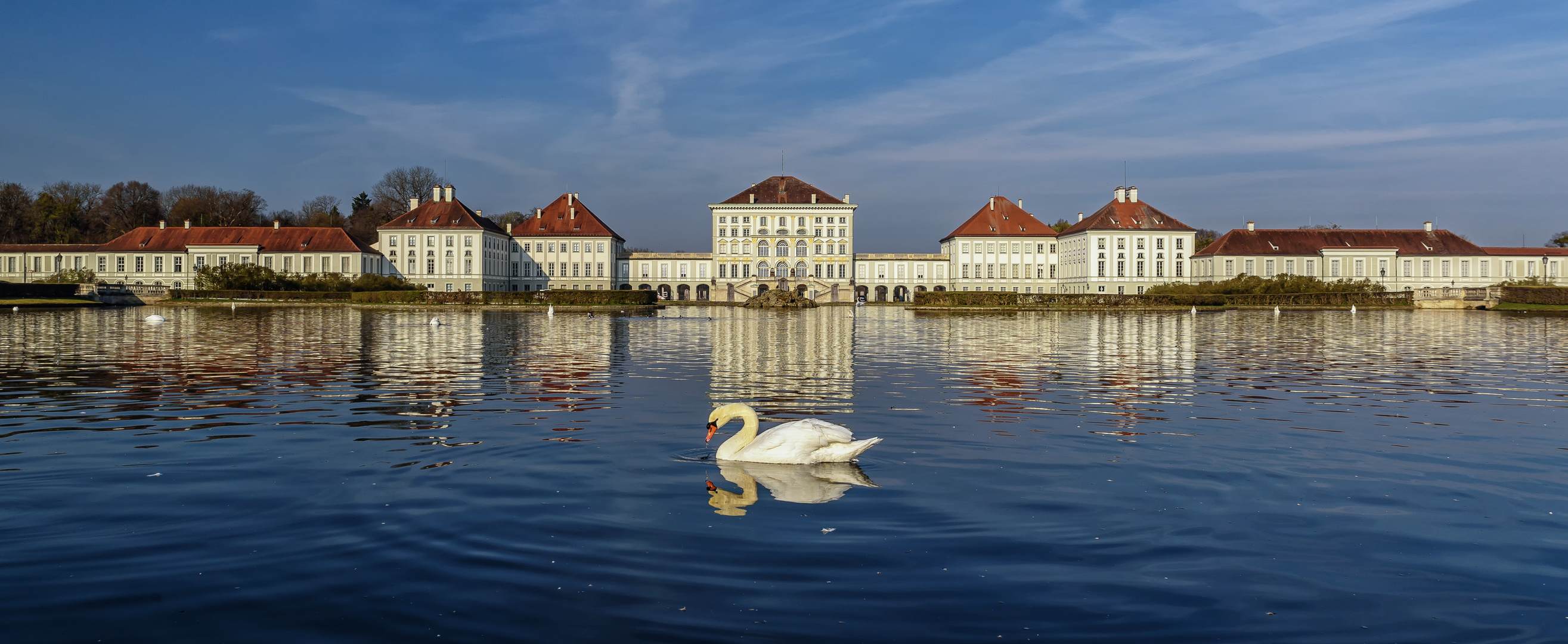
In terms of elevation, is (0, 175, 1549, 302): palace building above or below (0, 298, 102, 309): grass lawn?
above

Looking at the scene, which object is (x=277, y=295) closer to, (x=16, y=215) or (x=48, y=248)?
(x=48, y=248)

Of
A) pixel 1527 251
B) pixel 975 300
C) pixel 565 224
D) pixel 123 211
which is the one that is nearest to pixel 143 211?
pixel 123 211

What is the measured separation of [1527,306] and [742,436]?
91.2m

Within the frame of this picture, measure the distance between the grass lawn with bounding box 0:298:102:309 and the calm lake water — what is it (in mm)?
55194

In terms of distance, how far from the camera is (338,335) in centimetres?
3434

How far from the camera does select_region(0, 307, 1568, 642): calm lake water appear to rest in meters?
5.75

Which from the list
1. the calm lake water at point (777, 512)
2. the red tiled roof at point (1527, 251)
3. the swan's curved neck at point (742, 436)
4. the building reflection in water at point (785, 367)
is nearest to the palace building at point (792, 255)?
the red tiled roof at point (1527, 251)

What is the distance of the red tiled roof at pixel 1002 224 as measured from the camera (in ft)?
398

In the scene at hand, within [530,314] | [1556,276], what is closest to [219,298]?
[530,314]

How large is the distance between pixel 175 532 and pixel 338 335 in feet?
95.3

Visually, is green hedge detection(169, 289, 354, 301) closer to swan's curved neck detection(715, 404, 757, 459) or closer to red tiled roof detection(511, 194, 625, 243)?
red tiled roof detection(511, 194, 625, 243)

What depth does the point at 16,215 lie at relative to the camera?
115m

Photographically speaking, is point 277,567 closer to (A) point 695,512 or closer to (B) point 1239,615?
(A) point 695,512

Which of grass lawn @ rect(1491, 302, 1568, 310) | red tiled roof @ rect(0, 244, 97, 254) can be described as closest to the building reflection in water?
grass lawn @ rect(1491, 302, 1568, 310)
